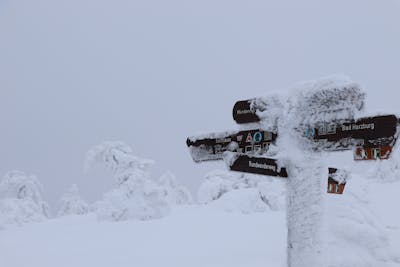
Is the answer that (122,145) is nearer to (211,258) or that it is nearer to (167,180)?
(211,258)

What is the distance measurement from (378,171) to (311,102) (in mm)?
19189

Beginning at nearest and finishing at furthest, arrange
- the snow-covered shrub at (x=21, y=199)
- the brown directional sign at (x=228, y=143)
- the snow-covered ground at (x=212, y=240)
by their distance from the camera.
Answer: the brown directional sign at (x=228, y=143) → the snow-covered ground at (x=212, y=240) → the snow-covered shrub at (x=21, y=199)

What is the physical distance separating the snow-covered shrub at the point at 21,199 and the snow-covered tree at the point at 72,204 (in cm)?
208

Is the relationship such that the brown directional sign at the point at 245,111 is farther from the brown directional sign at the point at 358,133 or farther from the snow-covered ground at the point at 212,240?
the snow-covered ground at the point at 212,240

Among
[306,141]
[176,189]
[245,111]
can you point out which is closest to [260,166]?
[306,141]

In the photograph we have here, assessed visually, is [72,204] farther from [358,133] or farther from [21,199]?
[358,133]

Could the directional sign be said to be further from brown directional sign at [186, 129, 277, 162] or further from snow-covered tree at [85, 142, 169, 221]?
snow-covered tree at [85, 142, 169, 221]

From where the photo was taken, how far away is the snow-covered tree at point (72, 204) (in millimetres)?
41344

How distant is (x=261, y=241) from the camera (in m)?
10.0

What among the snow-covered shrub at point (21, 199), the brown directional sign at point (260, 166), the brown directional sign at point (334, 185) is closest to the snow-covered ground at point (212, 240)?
the brown directional sign at point (334, 185)

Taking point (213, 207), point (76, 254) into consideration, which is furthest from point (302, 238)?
point (213, 207)

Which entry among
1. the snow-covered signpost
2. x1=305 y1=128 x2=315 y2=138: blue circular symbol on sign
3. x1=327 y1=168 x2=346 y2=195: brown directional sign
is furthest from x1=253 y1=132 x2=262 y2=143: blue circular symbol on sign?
x1=327 y1=168 x2=346 y2=195: brown directional sign

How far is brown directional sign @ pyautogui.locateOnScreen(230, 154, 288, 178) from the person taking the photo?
389 centimetres

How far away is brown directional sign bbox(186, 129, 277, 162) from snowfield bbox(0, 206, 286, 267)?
3.79m
